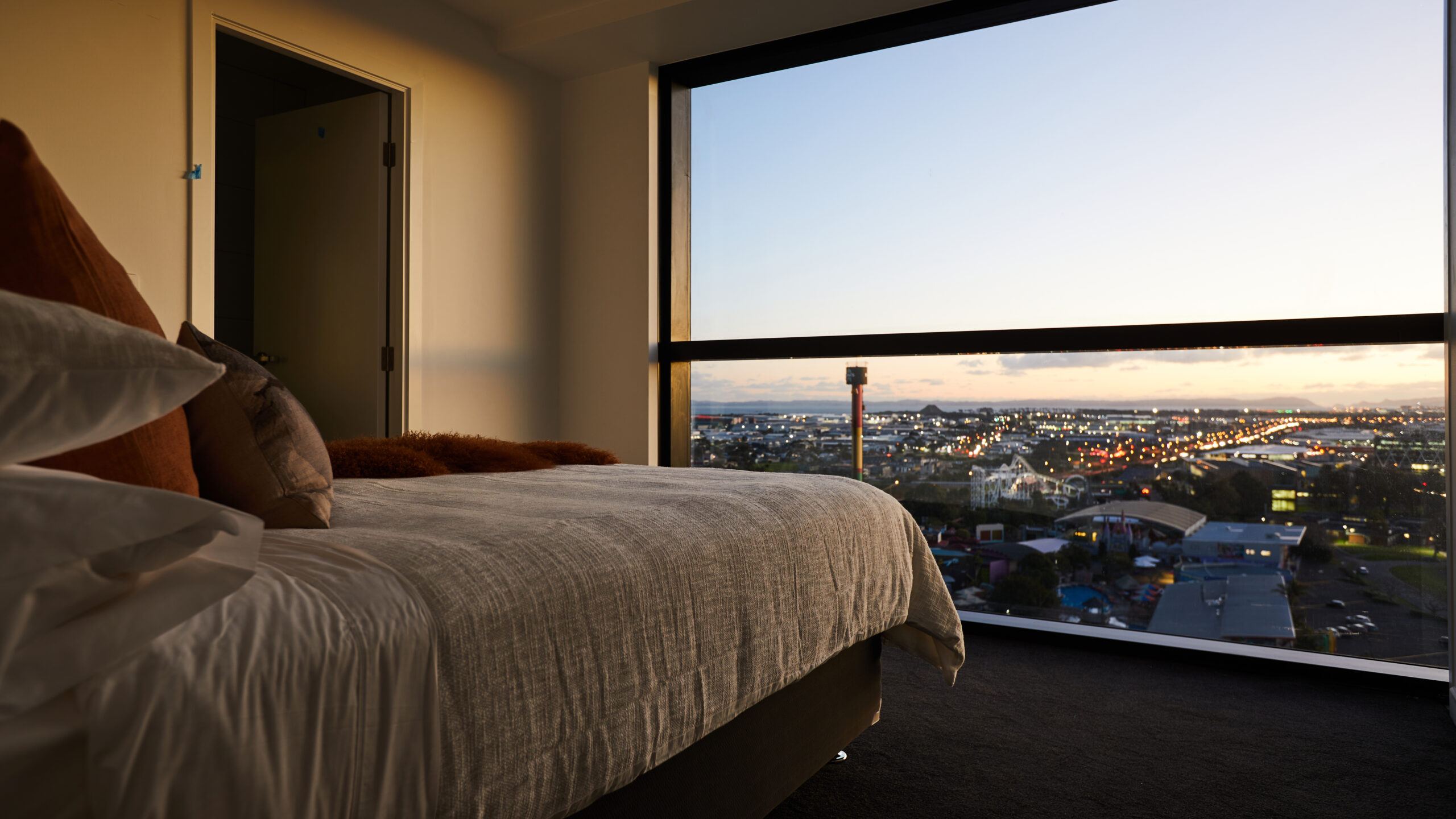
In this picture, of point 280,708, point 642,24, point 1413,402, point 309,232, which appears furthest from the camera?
point 309,232

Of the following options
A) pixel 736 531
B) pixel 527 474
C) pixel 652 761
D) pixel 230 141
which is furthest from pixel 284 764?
pixel 230 141

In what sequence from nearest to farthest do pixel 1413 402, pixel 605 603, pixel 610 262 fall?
pixel 605 603 < pixel 1413 402 < pixel 610 262

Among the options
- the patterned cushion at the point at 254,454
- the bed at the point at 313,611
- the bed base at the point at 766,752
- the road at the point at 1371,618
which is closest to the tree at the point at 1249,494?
the road at the point at 1371,618

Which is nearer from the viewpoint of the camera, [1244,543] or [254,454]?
[254,454]

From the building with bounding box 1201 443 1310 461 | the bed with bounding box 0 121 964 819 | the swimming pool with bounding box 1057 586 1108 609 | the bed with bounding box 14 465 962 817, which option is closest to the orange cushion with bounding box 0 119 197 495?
the bed with bounding box 0 121 964 819

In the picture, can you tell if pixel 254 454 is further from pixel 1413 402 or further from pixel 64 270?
pixel 1413 402

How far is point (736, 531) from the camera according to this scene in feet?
4.40

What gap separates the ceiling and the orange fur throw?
6.95 ft

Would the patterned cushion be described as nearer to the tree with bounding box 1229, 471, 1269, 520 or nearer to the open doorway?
the open doorway

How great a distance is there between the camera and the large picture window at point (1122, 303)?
2.67 metres

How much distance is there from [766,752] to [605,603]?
0.64m

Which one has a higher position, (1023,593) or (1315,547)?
(1315,547)

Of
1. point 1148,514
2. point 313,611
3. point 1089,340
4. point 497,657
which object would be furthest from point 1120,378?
point 313,611

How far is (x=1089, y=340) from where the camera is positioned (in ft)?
10.2
